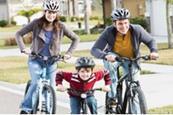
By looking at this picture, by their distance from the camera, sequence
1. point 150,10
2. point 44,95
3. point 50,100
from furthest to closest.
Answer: point 150,10
point 44,95
point 50,100

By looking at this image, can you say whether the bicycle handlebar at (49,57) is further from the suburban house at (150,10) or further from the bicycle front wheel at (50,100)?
the suburban house at (150,10)

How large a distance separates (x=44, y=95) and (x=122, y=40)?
138 cm

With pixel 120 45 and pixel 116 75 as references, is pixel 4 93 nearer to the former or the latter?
pixel 116 75

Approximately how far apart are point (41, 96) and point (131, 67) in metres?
1.36

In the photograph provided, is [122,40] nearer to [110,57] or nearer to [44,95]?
[110,57]

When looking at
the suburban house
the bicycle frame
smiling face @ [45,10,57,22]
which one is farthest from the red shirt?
the suburban house

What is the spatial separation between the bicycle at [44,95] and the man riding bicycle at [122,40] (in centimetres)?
84

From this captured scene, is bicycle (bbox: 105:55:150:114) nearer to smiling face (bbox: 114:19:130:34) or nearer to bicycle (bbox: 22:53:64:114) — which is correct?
smiling face (bbox: 114:19:130:34)

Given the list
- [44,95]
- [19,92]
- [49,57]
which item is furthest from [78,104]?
[19,92]

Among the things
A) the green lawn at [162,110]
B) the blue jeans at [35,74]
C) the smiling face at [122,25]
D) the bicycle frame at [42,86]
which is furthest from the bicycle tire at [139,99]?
the green lawn at [162,110]

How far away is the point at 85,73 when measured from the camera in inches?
259

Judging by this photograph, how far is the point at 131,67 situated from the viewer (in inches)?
280

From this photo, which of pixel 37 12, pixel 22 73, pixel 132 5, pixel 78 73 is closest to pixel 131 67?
pixel 78 73

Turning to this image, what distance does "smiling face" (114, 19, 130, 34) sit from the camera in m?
6.94
